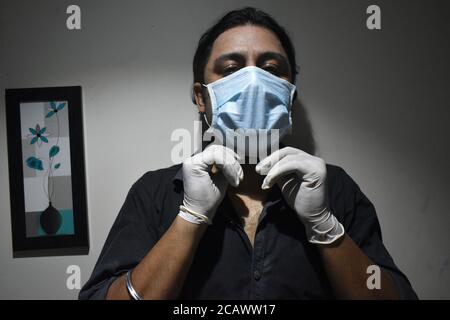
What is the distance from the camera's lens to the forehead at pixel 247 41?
76 centimetres

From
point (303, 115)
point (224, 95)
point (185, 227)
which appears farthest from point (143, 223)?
point (303, 115)

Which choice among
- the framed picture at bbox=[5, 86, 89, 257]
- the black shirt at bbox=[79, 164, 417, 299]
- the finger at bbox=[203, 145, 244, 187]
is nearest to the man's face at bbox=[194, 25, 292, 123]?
the finger at bbox=[203, 145, 244, 187]

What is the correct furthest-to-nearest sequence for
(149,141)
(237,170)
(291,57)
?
(149,141) → (291,57) → (237,170)

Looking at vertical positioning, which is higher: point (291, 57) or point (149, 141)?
point (291, 57)

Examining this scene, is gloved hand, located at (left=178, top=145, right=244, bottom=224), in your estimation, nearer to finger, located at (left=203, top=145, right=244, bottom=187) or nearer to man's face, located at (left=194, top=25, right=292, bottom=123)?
finger, located at (left=203, top=145, right=244, bottom=187)

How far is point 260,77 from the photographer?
0.72 metres

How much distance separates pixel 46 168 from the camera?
3.16 feet

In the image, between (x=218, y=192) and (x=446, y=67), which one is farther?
(x=446, y=67)

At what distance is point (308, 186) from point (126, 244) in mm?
498

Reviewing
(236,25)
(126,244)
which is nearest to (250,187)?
(126,244)

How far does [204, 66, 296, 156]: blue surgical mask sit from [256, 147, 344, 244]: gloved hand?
87mm
